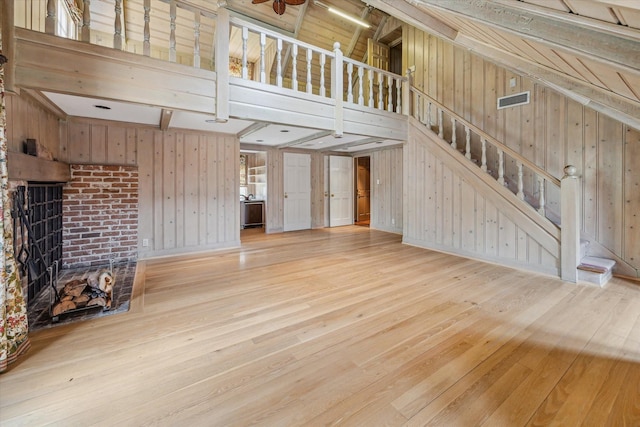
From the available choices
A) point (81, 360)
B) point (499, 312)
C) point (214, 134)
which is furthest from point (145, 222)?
point (499, 312)

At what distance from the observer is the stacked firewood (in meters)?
2.41

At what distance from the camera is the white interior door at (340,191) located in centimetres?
766

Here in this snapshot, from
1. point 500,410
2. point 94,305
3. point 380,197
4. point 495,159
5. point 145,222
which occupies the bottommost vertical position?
point 500,410

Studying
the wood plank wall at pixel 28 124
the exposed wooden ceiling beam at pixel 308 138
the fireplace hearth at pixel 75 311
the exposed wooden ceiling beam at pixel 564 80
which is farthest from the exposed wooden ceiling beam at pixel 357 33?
the fireplace hearth at pixel 75 311

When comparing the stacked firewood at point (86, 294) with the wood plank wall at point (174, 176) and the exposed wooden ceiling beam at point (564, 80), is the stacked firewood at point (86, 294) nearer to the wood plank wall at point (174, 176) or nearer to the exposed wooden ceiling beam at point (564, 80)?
the wood plank wall at point (174, 176)

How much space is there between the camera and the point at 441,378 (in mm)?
1630

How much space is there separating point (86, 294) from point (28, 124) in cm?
182

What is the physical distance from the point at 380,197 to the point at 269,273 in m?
4.39

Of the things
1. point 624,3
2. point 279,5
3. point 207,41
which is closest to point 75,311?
point 624,3

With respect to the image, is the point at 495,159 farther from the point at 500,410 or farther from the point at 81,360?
the point at 81,360

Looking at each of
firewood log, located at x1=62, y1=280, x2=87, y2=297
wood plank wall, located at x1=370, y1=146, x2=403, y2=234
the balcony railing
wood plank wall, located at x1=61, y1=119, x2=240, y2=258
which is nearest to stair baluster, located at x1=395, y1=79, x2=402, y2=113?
the balcony railing

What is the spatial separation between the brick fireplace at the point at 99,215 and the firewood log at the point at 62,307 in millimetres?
1913

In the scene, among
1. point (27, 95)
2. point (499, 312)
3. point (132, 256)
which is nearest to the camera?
point (499, 312)

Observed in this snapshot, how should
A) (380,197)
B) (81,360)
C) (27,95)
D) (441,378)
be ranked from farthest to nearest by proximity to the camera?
(380,197) → (27,95) → (81,360) → (441,378)
